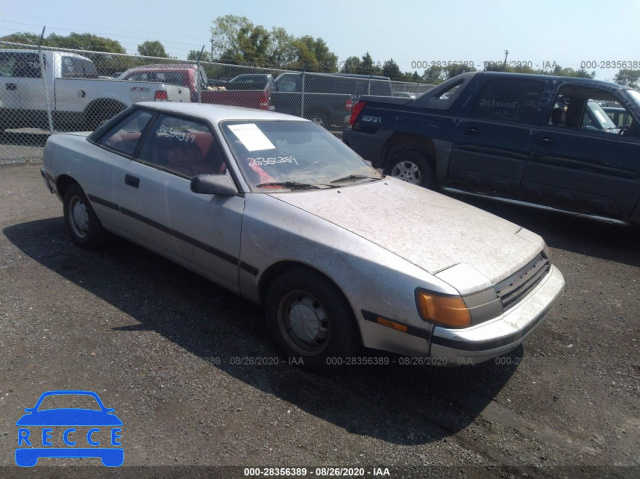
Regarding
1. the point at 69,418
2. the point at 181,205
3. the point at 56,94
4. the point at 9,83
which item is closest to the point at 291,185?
the point at 181,205

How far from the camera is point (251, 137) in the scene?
12.2ft

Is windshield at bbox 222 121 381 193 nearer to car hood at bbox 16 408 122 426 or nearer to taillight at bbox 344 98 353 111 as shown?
car hood at bbox 16 408 122 426

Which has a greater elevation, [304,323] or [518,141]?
[518,141]

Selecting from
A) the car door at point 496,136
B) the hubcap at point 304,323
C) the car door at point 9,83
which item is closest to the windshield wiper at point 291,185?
the hubcap at point 304,323

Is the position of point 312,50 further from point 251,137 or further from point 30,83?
point 251,137

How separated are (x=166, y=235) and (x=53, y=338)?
39.9 inches

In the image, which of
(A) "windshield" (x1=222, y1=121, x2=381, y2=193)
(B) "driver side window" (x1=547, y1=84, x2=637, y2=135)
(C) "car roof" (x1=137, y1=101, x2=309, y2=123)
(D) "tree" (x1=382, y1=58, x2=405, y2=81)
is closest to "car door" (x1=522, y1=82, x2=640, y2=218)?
(B) "driver side window" (x1=547, y1=84, x2=637, y2=135)

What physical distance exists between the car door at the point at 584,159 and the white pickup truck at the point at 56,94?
7.07 metres

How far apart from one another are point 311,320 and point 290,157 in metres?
1.33

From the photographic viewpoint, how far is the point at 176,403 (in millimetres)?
2736

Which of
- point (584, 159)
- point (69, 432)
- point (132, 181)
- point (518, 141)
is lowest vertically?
point (69, 432)

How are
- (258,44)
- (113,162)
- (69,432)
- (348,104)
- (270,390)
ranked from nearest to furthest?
(69,432), (270,390), (113,162), (348,104), (258,44)

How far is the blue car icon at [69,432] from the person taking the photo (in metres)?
2.35

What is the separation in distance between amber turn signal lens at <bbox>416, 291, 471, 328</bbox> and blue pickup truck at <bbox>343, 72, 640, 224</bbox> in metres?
3.92
